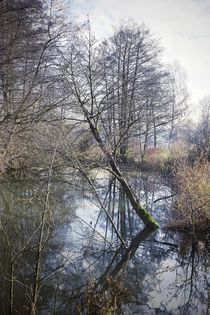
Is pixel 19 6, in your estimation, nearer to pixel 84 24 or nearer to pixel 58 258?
pixel 84 24

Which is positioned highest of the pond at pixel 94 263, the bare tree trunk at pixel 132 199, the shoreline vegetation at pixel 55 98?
the shoreline vegetation at pixel 55 98

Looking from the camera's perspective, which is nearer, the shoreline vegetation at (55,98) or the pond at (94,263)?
the pond at (94,263)

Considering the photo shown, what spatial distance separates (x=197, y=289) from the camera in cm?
673

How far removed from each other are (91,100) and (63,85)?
59.4 inches

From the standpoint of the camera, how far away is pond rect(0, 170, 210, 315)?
5578mm

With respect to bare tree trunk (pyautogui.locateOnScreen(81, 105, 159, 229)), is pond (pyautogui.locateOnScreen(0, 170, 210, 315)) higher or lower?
lower

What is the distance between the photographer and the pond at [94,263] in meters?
5.58

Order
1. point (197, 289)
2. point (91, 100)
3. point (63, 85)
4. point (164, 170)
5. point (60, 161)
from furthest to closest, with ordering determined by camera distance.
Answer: point (164, 170) < point (63, 85) < point (91, 100) < point (60, 161) < point (197, 289)

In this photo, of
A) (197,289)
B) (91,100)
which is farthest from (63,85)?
(197,289)

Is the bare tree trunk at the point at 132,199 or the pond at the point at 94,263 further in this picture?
the bare tree trunk at the point at 132,199

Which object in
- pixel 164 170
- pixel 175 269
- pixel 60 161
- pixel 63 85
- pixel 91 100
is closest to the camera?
pixel 175 269

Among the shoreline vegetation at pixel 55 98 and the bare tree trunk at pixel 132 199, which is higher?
the shoreline vegetation at pixel 55 98

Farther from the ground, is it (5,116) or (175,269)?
(5,116)

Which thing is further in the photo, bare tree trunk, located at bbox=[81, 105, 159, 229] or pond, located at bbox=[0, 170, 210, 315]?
bare tree trunk, located at bbox=[81, 105, 159, 229]
